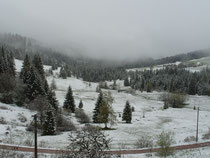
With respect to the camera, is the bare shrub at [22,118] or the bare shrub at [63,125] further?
the bare shrub at [63,125]

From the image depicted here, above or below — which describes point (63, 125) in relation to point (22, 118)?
below

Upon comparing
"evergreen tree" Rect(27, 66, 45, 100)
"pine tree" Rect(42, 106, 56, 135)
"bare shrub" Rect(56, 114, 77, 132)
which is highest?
"evergreen tree" Rect(27, 66, 45, 100)

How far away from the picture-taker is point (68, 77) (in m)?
171

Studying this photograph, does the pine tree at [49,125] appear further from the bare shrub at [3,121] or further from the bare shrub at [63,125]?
the bare shrub at [3,121]

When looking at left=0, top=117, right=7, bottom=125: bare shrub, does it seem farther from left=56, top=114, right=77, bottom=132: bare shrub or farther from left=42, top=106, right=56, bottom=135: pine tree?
left=56, top=114, right=77, bottom=132: bare shrub

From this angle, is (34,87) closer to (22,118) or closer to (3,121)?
(22,118)

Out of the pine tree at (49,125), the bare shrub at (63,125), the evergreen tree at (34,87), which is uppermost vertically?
the evergreen tree at (34,87)

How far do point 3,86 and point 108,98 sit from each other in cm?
2662

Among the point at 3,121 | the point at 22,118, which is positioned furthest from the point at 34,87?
the point at 3,121

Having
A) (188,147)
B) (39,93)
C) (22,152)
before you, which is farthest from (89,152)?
(39,93)

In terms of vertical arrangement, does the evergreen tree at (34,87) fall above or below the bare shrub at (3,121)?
above

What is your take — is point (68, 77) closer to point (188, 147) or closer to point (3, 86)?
point (3, 86)

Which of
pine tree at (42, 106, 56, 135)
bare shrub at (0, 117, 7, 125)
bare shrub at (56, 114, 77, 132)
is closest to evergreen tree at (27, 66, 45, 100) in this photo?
bare shrub at (56, 114, 77, 132)

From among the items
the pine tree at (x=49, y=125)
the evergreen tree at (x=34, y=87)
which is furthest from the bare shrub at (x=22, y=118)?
the evergreen tree at (x=34, y=87)
